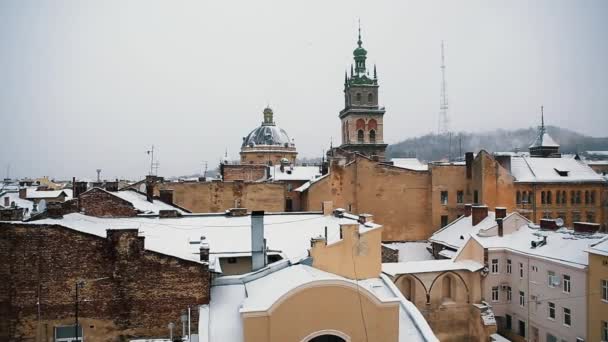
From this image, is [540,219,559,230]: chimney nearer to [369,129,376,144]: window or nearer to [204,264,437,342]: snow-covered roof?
[204,264,437,342]: snow-covered roof

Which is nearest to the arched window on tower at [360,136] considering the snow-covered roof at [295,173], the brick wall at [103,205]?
the snow-covered roof at [295,173]

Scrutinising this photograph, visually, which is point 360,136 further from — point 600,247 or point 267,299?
point 267,299

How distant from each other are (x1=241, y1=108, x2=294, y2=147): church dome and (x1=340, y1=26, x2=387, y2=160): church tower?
13.0 m

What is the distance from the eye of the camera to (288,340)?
44.4 ft

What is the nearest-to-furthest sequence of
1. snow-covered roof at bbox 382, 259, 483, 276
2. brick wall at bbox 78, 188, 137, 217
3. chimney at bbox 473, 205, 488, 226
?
brick wall at bbox 78, 188, 137, 217 → snow-covered roof at bbox 382, 259, 483, 276 → chimney at bbox 473, 205, 488, 226

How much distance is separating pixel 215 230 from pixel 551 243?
1931 centimetres

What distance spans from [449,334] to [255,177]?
113 ft

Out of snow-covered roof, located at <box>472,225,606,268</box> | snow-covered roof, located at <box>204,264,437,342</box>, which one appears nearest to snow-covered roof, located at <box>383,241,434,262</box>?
snow-covered roof, located at <box>472,225,606,268</box>

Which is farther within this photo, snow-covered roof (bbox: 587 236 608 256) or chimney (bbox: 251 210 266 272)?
snow-covered roof (bbox: 587 236 608 256)

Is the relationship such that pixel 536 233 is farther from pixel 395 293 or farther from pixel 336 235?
pixel 395 293

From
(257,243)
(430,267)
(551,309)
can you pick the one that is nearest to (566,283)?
(551,309)

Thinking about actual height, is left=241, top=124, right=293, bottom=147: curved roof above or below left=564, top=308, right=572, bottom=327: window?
above

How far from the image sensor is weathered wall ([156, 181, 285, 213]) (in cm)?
4203

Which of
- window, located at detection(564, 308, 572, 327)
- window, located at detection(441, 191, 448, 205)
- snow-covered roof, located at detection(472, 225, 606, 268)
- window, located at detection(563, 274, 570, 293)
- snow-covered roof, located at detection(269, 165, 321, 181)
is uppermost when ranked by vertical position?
Result: snow-covered roof, located at detection(269, 165, 321, 181)
